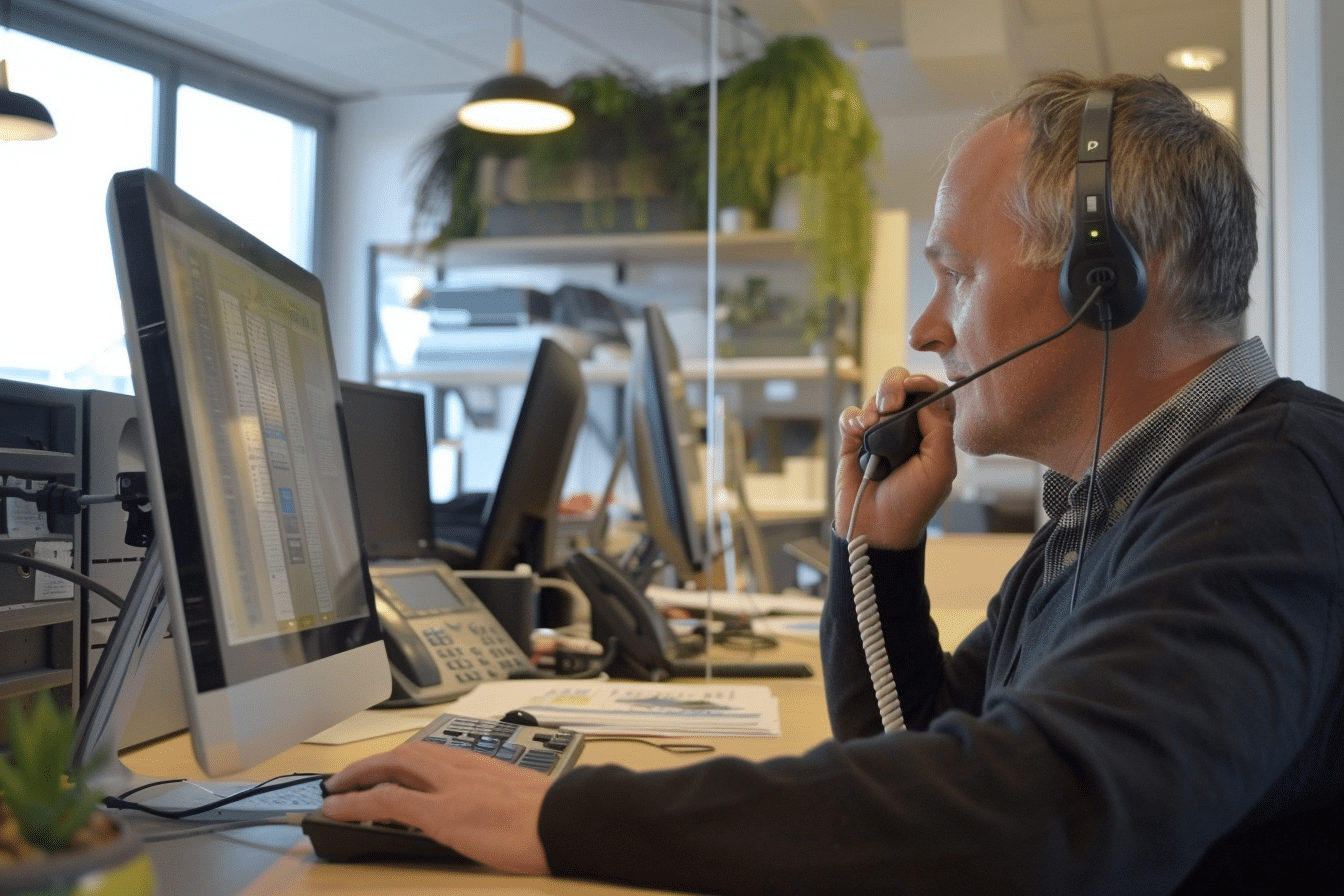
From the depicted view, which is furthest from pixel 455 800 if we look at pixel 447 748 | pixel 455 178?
pixel 455 178

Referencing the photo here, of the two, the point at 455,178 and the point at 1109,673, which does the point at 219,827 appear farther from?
the point at 455,178

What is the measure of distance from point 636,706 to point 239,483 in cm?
66

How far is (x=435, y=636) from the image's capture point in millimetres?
1496

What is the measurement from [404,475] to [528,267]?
3642mm

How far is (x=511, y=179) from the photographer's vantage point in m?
4.88

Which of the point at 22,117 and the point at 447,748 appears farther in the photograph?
the point at 22,117

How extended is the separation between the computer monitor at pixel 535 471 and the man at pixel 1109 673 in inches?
37.1

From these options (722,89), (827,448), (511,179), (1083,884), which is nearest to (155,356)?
(1083,884)

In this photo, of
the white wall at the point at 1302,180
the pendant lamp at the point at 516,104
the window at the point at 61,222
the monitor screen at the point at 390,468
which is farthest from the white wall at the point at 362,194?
the white wall at the point at 1302,180

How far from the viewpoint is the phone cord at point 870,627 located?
1.14 m

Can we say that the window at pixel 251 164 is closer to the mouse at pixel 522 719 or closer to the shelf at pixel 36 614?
the shelf at pixel 36 614

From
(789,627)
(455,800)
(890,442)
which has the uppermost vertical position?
(890,442)

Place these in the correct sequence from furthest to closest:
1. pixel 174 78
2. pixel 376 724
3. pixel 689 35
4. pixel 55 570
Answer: pixel 174 78 < pixel 689 35 < pixel 376 724 < pixel 55 570

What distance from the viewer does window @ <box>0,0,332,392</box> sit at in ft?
14.7
